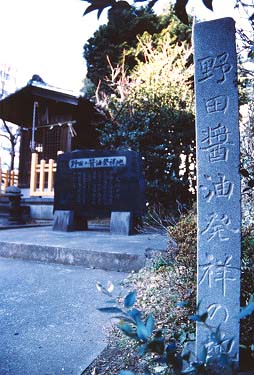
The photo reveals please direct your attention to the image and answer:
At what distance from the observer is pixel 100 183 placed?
5.91 metres

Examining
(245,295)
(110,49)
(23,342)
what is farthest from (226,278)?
(110,49)

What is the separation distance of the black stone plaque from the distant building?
205 inches

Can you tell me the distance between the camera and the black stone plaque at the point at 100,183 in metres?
5.66

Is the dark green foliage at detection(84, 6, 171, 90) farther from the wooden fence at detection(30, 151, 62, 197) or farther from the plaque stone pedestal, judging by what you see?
the plaque stone pedestal

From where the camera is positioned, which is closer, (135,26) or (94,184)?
(94,184)

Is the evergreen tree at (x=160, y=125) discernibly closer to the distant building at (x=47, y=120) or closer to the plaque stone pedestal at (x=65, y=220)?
the distant building at (x=47, y=120)

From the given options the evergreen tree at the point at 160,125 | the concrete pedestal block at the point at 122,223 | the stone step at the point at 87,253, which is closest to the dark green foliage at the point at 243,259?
the stone step at the point at 87,253

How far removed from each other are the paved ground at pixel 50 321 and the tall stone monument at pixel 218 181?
0.81m

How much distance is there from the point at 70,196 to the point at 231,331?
5.17 meters

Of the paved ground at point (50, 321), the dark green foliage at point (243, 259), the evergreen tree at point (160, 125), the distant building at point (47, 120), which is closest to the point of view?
the dark green foliage at point (243, 259)

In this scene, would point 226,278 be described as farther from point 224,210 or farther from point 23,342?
point 23,342

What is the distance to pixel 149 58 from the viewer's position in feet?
33.1

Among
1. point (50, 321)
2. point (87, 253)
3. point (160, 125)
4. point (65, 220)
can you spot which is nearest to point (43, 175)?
point (65, 220)

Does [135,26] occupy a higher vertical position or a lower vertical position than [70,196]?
higher
